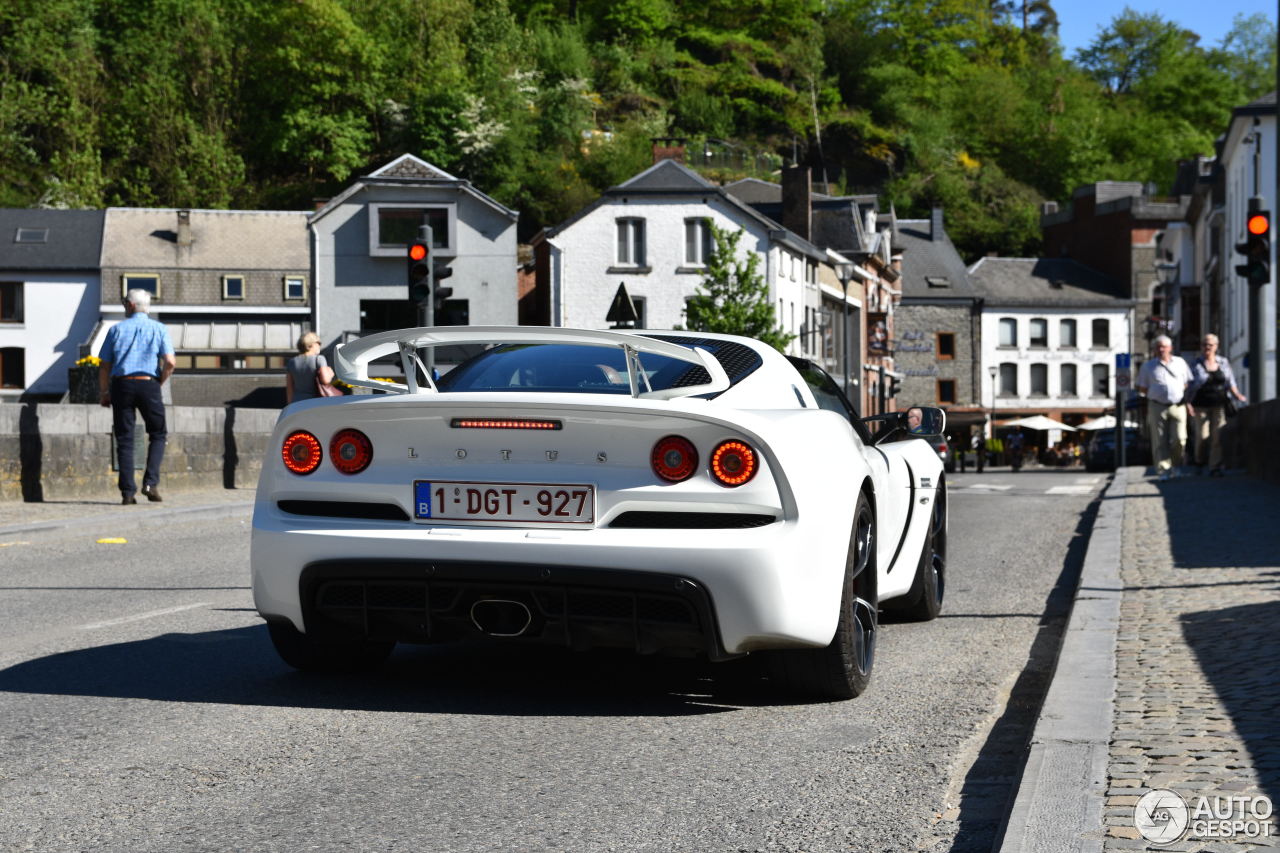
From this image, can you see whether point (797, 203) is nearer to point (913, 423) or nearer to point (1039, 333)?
point (1039, 333)

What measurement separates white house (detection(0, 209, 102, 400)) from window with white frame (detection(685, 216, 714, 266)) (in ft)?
82.7

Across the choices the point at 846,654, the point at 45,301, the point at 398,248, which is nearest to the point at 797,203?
the point at 398,248

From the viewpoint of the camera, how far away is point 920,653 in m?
6.95

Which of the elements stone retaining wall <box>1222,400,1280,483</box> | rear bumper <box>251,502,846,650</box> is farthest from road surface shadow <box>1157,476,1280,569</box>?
rear bumper <box>251,502,846,650</box>

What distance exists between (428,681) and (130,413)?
31.4ft

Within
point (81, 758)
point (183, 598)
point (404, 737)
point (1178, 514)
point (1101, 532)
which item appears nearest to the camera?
point (81, 758)

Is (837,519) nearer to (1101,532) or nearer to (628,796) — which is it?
(628,796)

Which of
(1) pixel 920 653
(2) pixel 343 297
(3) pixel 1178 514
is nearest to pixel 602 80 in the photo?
(2) pixel 343 297

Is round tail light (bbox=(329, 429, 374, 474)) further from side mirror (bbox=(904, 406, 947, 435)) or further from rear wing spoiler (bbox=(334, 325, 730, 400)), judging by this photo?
side mirror (bbox=(904, 406, 947, 435))

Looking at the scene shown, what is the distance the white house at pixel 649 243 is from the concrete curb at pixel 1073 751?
172 ft

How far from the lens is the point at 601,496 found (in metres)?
5.16

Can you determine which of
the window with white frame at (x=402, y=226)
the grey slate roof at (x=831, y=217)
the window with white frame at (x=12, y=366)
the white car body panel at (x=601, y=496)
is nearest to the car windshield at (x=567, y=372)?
the white car body panel at (x=601, y=496)

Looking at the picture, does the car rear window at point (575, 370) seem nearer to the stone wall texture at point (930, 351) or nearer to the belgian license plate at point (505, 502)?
the belgian license plate at point (505, 502)

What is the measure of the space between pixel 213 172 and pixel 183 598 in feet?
239
